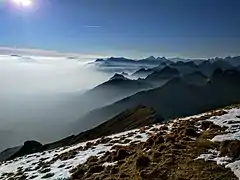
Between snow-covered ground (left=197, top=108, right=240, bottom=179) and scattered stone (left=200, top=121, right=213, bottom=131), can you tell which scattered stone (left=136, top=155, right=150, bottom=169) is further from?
scattered stone (left=200, top=121, right=213, bottom=131)

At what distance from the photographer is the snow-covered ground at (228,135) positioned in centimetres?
1736

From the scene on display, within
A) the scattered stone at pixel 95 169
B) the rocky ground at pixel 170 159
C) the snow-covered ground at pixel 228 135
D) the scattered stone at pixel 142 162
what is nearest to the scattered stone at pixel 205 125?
the rocky ground at pixel 170 159

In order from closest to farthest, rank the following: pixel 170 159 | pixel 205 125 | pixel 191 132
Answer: pixel 170 159, pixel 191 132, pixel 205 125

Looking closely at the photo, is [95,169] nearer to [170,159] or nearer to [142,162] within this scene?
[142,162]

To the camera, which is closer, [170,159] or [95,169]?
[170,159]

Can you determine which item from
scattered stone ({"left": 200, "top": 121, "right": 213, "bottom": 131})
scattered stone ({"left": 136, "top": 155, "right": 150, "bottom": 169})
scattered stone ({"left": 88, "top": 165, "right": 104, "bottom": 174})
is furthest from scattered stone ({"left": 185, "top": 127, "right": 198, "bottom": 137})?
scattered stone ({"left": 88, "top": 165, "right": 104, "bottom": 174})

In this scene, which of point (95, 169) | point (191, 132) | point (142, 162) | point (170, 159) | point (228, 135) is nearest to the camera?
point (170, 159)

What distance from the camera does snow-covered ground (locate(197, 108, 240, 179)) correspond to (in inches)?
683

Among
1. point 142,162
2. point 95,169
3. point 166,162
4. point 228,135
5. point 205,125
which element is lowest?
point 95,169

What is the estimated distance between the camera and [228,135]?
23.3 m

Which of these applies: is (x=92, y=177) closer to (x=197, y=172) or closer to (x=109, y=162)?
(x=109, y=162)

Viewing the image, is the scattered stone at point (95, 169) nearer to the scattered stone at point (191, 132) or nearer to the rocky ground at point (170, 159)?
the rocky ground at point (170, 159)

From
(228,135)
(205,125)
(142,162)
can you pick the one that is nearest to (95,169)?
(142,162)

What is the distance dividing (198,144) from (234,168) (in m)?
5.47
